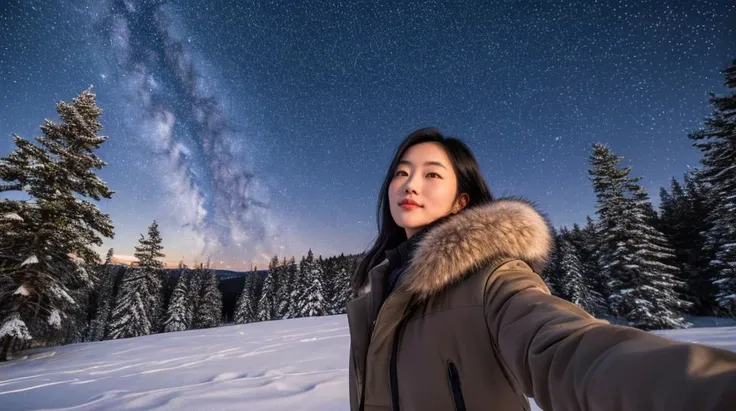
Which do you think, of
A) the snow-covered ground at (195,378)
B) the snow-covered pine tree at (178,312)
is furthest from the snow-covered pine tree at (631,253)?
the snow-covered pine tree at (178,312)

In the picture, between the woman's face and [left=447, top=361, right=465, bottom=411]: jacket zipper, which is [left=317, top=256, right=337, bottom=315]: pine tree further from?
[left=447, top=361, right=465, bottom=411]: jacket zipper

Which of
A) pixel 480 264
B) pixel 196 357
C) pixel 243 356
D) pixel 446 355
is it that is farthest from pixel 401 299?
pixel 196 357

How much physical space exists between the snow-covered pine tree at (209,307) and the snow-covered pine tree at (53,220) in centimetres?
3562

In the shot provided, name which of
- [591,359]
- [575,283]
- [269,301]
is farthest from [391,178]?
[269,301]

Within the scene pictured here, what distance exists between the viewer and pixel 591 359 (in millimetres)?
739

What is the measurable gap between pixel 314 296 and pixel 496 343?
40092mm

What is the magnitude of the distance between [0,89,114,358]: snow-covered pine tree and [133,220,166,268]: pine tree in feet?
64.0

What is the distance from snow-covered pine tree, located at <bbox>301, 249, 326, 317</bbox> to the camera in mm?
38656

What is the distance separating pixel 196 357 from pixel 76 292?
9.81 meters

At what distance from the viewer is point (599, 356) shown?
723 mm

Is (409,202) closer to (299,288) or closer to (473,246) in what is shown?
(473,246)

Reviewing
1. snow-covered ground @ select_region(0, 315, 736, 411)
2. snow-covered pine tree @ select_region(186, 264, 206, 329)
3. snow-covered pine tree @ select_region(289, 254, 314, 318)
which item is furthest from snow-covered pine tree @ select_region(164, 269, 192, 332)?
snow-covered ground @ select_region(0, 315, 736, 411)

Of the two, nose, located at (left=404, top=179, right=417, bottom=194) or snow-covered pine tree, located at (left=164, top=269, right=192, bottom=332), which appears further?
snow-covered pine tree, located at (left=164, top=269, right=192, bottom=332)

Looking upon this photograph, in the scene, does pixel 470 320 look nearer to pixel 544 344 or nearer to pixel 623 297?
pixel 544 344
